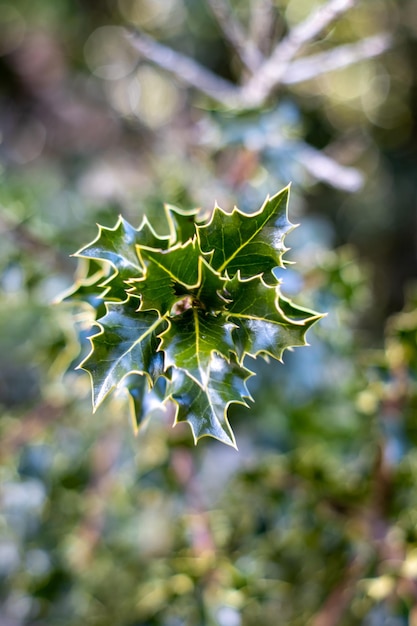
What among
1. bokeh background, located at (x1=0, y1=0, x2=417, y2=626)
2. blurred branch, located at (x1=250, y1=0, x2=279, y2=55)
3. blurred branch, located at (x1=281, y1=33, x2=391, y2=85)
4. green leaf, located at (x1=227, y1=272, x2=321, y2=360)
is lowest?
bokeh background, located at (x1=0, y1=0, x2=417, y2=626)

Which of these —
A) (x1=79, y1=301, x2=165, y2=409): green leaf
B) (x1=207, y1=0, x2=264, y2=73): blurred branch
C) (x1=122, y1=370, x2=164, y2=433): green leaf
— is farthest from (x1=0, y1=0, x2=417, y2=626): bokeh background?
(x1=79, y1=301, x2=165, y2=409): green leaf

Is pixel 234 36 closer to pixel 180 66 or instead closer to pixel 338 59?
pixel 180 66

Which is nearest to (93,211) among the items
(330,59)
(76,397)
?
(76,397)

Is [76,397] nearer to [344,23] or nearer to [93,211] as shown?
[93,211]

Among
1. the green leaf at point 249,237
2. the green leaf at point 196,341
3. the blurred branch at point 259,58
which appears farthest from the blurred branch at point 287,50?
the green leaf at point 196,341

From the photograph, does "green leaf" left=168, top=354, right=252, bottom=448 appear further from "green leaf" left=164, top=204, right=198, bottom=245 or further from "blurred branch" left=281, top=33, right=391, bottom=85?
"blurred branch" left=281, top=33, right=391, bottom=85

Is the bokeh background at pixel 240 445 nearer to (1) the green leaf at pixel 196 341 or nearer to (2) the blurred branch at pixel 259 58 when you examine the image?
(2) the blurred branch at pixel 259 58

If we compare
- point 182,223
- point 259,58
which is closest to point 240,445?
point 259,58
